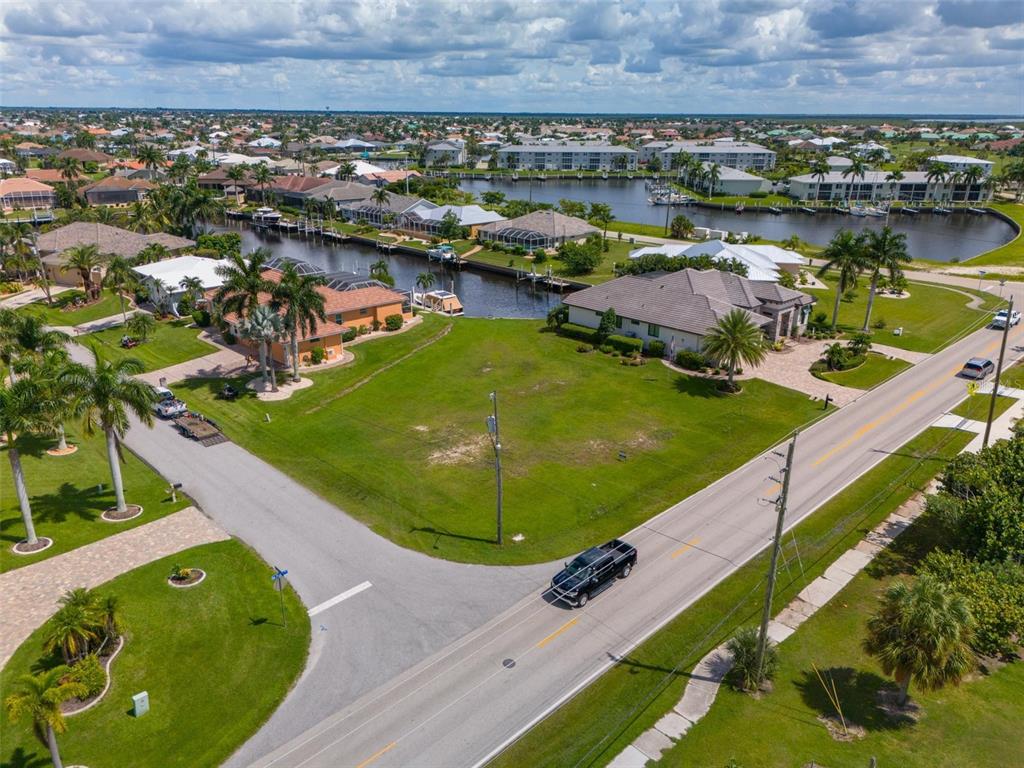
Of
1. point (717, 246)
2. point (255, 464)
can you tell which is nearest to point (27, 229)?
point (255, 464)

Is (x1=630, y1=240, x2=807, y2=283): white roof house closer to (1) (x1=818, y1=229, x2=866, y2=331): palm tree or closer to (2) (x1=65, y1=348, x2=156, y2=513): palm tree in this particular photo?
(1) (x1=818, y1=229, x2=866, y2=331): palm tree

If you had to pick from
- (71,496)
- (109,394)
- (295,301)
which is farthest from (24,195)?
(109,394)

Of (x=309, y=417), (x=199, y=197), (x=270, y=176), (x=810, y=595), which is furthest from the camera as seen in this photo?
(x=270, y=176)

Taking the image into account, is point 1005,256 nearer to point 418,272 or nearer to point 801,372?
point 801,372

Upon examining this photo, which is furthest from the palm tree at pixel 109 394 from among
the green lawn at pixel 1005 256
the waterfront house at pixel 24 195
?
the waterfront house at pixel 24 195

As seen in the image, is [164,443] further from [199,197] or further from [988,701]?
[199,197]

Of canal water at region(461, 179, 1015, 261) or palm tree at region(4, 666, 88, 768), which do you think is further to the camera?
canal water at region(461, 179, 1015, 261)

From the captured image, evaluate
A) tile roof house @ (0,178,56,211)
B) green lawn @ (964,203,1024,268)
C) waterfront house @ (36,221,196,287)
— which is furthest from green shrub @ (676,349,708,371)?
tile roof house @ (0,178,56,211)
